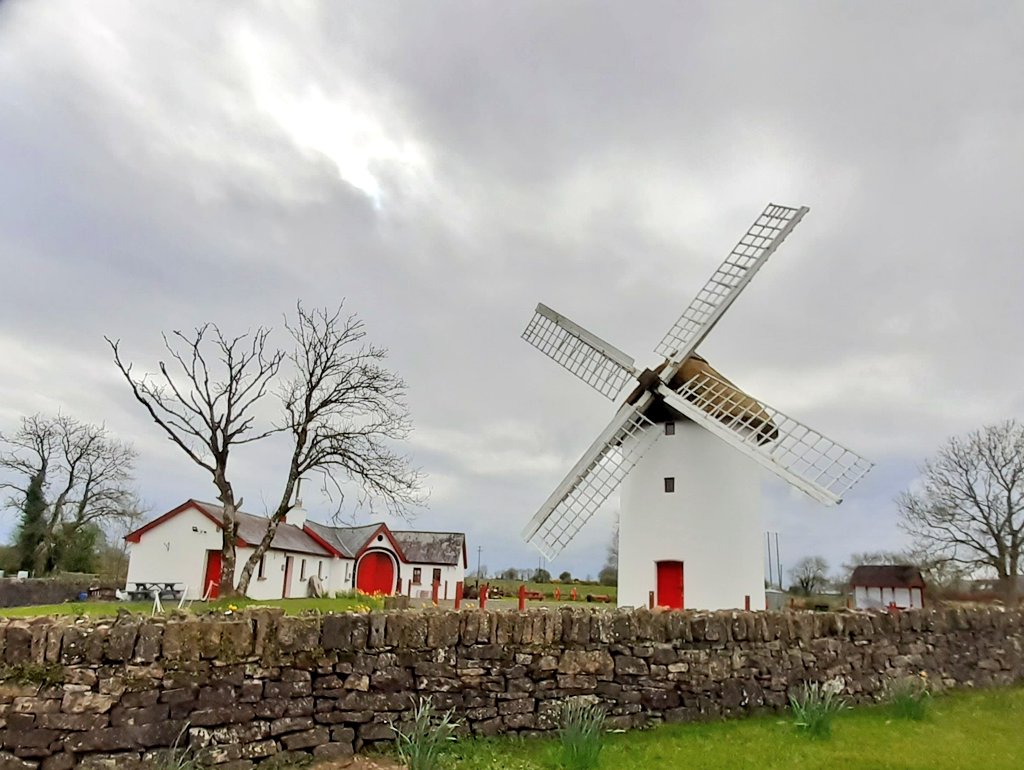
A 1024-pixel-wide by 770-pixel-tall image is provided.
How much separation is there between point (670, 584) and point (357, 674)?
349 inches

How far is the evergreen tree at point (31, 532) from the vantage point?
123 feet

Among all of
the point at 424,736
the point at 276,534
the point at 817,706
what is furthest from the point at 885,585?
the point at 424,736

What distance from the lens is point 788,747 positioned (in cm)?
714

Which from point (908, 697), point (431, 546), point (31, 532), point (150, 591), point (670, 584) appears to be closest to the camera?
point (908, 697)

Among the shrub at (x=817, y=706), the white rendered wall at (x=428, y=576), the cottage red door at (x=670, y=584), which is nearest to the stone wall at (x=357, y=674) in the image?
the shrub at (x=817, y=706)

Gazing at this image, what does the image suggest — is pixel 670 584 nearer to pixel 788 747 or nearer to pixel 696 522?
pixel 696 522

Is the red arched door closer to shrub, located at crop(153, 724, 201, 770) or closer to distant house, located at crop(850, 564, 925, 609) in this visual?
distant house, located at crop(850, 564, 925, 609)

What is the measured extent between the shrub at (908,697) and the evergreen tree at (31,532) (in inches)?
1653

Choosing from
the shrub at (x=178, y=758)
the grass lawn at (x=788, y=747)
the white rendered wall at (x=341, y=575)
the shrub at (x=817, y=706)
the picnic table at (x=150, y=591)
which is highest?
the white rendered wall at (x=341, y=575)

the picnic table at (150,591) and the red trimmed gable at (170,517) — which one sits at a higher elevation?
the red trimmed gable at (170,517)

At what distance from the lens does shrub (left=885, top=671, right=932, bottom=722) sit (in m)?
8.60

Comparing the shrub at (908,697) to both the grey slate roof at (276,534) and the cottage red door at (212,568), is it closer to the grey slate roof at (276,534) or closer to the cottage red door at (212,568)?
the grey slate roof at (276,534)

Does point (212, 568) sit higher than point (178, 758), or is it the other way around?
point (212, 568)

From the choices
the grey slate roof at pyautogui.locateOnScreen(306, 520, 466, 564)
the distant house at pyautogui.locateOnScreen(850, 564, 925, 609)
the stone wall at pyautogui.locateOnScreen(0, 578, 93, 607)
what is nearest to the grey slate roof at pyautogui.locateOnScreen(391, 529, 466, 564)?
the grey slate roof at pyautogui.locateOnScreen(306, 520, 466, 564)
